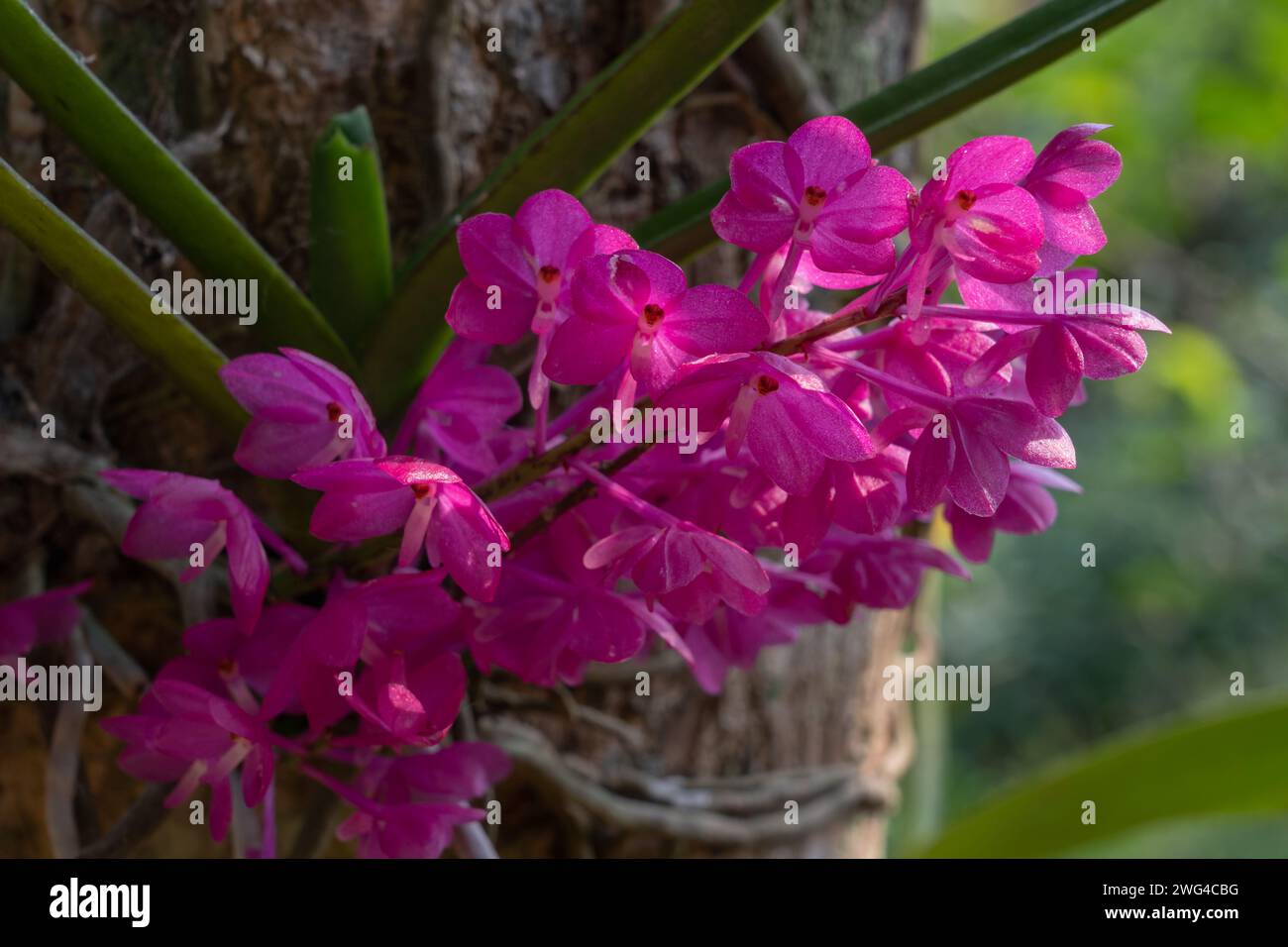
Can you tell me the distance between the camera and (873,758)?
952 millimetres

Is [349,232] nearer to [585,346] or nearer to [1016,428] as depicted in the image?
[585,346]

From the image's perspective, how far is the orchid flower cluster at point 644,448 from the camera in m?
0.39

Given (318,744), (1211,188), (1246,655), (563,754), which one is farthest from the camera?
(1211,188)

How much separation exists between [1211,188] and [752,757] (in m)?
3.54

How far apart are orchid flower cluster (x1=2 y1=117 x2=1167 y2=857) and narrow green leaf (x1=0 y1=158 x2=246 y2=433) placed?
0.07 meters

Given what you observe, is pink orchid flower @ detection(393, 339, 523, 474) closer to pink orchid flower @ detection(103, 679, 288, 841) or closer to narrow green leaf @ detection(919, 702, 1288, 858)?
pink orchid flower @ detection(103, 679, 288, 841)

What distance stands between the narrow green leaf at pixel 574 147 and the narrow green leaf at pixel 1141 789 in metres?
0.50

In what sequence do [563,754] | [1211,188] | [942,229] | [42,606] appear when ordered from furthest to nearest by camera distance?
1. [1211,188]
2. [563,754]
3. [42,606]
4. [942,229]

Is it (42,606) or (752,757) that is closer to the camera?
(42,606)

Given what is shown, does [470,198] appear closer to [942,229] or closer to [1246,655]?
[942,229]

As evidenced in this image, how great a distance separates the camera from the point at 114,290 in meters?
0.48
